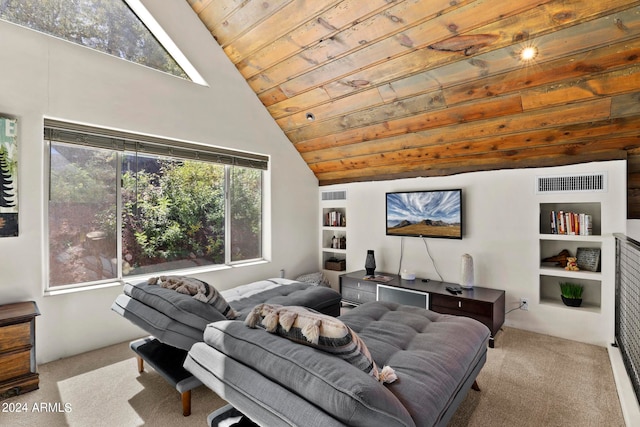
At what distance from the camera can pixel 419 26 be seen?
8.15ft

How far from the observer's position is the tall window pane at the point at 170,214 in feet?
10.5

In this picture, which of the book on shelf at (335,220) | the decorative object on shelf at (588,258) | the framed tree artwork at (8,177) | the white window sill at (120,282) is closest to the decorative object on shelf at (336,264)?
the book on shelf at (335,220)

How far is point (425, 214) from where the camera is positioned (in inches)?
155

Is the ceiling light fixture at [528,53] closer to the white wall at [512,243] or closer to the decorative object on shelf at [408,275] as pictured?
the white wall at [512,243]

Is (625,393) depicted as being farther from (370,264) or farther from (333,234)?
(333,234)

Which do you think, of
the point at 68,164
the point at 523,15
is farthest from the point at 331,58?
the point at 68,164

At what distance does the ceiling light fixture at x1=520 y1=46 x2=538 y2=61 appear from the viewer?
2.30m

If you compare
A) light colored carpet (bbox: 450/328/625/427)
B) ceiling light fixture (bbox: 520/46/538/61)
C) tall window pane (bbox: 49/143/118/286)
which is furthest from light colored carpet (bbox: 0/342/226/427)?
ceiling light fixture (bbox: 520/46/538/61)

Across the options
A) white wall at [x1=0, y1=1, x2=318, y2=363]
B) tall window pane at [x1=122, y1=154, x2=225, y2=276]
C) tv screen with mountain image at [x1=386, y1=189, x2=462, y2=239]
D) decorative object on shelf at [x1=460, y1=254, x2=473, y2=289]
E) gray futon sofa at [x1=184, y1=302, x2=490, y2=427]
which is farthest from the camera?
tv screen with mountain image at [x1=386, y1=189, x2=462, y2=239]

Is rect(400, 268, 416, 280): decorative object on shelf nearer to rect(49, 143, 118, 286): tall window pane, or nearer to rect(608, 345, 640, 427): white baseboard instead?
rect(608, 345, 640, 427): white baseboard

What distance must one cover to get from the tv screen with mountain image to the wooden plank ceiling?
0.96ft

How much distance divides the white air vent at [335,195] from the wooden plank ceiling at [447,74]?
84 cm

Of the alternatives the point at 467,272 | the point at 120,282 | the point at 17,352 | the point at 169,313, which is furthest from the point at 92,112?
the point at 467,272

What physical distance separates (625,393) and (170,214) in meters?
4.01
